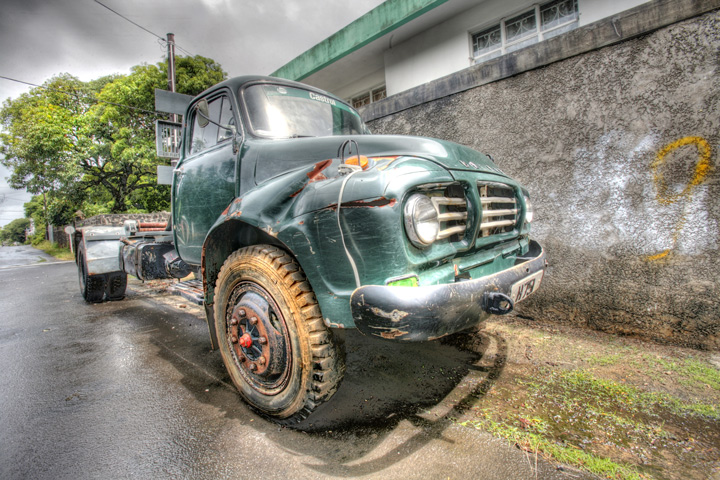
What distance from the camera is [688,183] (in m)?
2.88

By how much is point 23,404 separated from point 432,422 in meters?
2.78

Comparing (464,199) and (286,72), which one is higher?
(286,72)

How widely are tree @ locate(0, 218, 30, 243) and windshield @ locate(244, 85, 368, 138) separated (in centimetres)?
10742

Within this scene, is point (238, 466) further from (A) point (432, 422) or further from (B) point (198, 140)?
(B) point (198, 140)

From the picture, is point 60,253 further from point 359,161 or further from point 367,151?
point 359,161

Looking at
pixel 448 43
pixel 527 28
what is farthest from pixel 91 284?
pixel 527 28

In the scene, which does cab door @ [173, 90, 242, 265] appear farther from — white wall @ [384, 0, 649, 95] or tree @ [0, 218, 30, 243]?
tree @ [0, 218, 30, 243]

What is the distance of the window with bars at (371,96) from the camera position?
8.99 m

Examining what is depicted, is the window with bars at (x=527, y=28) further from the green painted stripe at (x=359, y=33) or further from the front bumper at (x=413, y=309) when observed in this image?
the front bumper at (x=413, y=309)

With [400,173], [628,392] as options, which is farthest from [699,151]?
[400,173]

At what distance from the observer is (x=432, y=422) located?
6.59ft

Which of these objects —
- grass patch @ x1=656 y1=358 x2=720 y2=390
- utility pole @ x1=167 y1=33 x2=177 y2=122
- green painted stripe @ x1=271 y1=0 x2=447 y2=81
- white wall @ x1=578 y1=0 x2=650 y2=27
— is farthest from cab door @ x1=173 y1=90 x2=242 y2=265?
utility pole @ x1=167 y1=33 x2=177 y2=122

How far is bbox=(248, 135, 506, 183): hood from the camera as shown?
1962 mm

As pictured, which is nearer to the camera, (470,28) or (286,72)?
(470,28)
